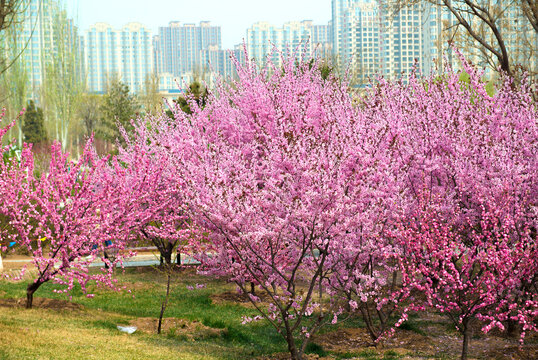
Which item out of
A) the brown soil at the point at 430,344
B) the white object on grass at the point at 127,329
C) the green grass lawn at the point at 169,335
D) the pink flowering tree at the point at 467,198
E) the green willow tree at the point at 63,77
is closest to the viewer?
the pink flowering tree at the point at 467,198

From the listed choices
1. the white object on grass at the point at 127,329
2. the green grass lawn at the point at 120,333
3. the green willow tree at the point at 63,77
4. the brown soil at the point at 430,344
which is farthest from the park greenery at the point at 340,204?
the green willow tree at the point at 63,77

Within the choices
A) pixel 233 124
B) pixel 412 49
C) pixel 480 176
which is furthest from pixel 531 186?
pixel 412 49

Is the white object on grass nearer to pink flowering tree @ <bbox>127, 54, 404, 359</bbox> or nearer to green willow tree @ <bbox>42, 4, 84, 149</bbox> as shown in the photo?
pink flowering tree @ <bbox>127, 54, 404, 359</bbox>

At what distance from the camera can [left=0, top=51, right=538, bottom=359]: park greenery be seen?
8695mm

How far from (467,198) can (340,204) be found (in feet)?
12.4

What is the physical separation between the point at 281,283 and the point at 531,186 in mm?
4510

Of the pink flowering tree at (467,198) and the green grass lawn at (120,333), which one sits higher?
the pink flowering tree at (467,198)

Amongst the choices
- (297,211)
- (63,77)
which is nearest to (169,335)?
(297,211)

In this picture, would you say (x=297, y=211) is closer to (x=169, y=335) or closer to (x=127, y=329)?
(x=169, y=335)

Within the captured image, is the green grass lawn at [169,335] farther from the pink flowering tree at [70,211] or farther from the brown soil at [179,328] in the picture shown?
the pink flowering tree at [70,211]

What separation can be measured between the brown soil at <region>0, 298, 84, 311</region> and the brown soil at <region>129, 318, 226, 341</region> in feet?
4.38

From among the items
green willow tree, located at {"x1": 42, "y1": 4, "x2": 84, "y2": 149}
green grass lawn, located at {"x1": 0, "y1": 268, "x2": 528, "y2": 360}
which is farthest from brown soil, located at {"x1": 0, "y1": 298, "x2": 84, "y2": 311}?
green willow tree, located at {"x1": 42, "y1": 4, "x2": 84, "y2": 149}

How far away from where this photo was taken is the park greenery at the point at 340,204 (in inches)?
342

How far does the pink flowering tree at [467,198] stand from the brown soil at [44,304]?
6.36 meters
